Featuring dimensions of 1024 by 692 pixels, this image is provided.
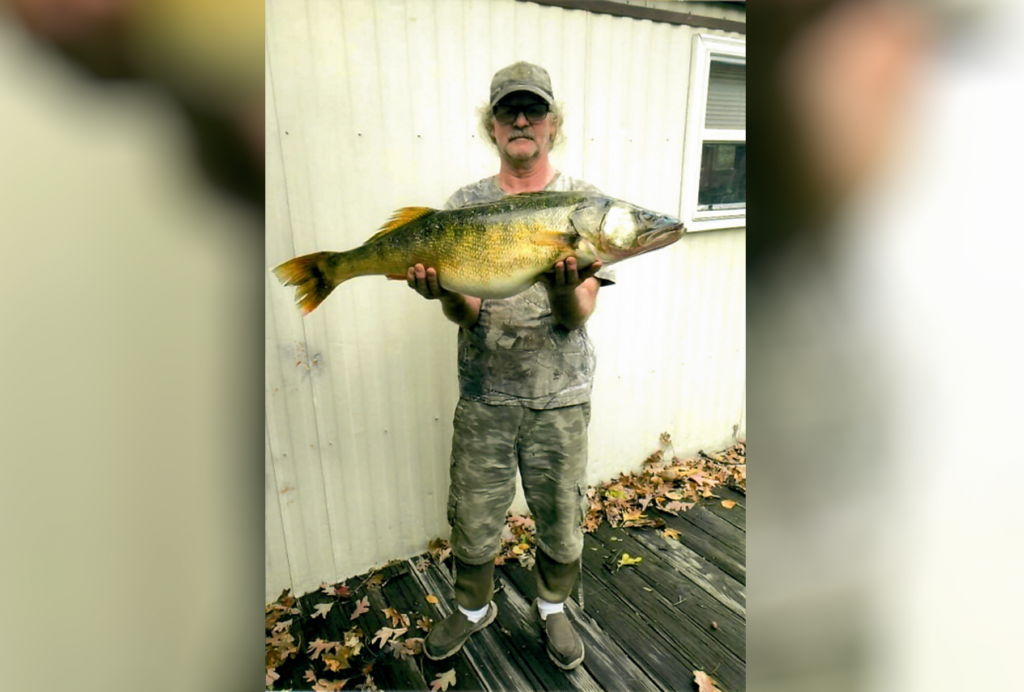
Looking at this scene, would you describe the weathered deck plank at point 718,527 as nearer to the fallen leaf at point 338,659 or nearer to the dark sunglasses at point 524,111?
the fallen leaf at point 338,659

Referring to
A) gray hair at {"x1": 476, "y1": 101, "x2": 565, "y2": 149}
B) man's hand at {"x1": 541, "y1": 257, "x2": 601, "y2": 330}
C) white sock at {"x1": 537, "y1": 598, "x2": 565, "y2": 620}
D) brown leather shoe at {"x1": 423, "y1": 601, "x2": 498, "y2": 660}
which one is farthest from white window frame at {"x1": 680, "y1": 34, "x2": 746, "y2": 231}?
brown leather shoe at {"x1": 423, "y1": 601, "x2": 498, "y2": 660}

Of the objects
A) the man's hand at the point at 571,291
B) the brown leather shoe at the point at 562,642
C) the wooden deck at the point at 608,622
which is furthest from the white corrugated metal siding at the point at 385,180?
the man's hand at the point at 571,291

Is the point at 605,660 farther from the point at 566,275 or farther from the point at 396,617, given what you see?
the point at 566,275

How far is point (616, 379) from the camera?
330 centimetres

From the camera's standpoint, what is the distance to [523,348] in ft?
6.60

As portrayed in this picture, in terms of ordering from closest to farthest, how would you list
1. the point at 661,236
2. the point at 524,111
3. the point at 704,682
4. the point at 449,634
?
the point at 661,236 < the point at 524,111 < the point at 704,682 < the point at 449,634

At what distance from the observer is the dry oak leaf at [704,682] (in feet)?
6.91

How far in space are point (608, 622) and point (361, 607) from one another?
1.17 meters

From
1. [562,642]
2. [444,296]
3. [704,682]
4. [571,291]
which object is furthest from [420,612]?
[571,291]

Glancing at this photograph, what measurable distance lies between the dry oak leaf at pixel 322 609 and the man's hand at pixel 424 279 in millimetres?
1649

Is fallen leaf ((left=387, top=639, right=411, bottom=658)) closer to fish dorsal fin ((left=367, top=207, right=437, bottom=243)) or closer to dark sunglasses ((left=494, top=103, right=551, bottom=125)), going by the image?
fish dorsal fin ((left=367, top=207, right=437, bottom=243))

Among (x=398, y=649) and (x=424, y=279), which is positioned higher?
(x=424, y=279)

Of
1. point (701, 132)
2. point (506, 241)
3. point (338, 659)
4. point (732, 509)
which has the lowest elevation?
point (338, 659)

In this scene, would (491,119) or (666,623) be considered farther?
(666,623)
